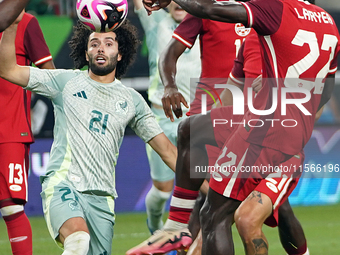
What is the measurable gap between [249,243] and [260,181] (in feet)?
1.39

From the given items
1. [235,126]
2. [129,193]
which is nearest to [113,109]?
[235,126]

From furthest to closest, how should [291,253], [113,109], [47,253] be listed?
1. [47,253]
2. [291,253]
3. [113,109]

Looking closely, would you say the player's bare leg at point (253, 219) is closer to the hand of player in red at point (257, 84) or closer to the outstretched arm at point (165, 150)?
the outstretched arm at point (165, 150)

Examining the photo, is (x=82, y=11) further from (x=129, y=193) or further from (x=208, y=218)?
(x=129, y=193)

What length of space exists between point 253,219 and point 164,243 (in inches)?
24.3

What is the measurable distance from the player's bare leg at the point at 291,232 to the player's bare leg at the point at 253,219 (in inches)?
30.1

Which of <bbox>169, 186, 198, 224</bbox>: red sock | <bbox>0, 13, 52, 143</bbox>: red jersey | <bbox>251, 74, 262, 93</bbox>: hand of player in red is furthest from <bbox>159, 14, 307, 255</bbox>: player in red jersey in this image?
<bbox>0, 13, 52, 143</bbox>: red jersey

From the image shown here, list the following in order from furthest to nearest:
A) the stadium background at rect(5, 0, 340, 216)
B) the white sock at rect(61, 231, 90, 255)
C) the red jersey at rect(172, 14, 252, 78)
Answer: the stadium background at rect(5, 0, 340, 216) → the red jersey at rect(172, 14, 252, 78) → the white sock at rect(61, 231, 90, 255)

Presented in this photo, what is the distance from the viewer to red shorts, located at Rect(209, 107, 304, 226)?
3986 millimetres

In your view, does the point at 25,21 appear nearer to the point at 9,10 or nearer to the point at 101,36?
the point at 101,36

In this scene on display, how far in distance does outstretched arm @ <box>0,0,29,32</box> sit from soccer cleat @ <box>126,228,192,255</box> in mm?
1650

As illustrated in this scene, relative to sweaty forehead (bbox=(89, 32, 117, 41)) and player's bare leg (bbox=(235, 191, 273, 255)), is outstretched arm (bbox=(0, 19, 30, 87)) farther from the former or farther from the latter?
player's bare leg (bbox=(235, 191, 273, 255))

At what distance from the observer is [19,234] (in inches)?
197

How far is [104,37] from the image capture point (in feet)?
15.2
